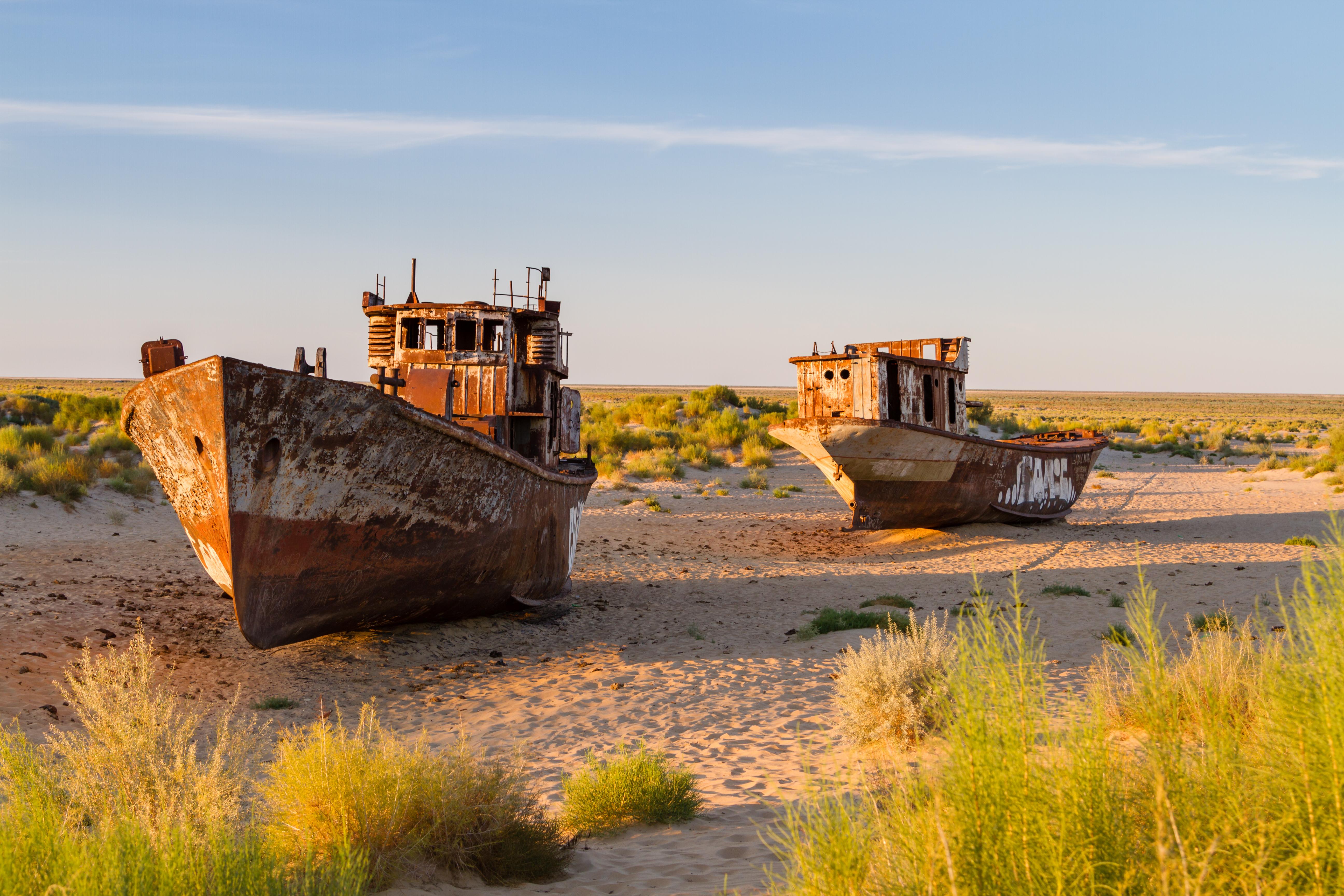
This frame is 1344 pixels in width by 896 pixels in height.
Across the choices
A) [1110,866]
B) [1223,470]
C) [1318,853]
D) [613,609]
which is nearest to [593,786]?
[1110,866]

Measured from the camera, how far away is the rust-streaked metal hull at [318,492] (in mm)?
6723

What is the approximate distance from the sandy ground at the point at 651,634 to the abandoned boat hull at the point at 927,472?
51 centimetres

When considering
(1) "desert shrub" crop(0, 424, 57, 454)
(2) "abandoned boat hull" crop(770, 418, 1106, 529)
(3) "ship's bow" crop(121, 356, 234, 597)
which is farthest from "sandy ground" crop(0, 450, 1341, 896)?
(1) "desert shrub" crop(0, 424, 57, 454)

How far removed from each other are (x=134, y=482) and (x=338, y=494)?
13.7 m

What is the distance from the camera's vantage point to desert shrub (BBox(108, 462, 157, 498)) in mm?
17625

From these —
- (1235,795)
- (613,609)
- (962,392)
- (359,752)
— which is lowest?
(613,609)

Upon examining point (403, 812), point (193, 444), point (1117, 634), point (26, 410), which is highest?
point (193, 444)

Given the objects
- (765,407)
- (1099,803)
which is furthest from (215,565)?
(765,407)

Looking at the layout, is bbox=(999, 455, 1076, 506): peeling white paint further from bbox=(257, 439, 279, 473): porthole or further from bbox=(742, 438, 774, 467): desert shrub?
bbox=(257, 439, 279, 473): porthole

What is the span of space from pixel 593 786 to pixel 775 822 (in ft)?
3.53

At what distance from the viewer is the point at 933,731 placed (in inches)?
235

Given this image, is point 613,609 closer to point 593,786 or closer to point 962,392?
point 593,786

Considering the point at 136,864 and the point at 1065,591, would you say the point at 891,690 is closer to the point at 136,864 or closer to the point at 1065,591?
the point at 136,864

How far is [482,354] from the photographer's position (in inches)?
439
